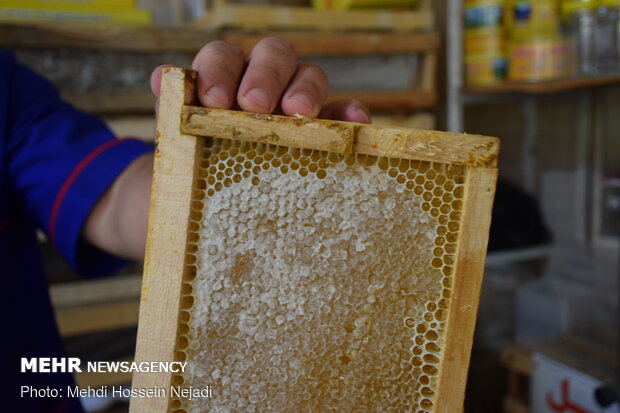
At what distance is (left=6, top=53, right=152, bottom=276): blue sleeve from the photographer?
1.19m

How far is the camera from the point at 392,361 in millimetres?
692

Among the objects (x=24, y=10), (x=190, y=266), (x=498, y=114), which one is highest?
(x=24, y=10)

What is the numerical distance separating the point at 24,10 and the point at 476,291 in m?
1.88

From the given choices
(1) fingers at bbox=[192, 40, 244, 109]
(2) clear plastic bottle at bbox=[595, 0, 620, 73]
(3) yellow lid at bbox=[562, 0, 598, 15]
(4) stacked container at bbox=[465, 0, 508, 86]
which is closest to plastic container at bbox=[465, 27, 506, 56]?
(4) stacked container at bbox=[465, 0, 508, 86]

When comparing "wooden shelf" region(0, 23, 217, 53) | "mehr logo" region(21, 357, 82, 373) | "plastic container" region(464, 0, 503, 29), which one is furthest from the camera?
"plastic container" region(464, 0, 503, 29)

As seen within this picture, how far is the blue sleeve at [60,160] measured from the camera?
1188 mm

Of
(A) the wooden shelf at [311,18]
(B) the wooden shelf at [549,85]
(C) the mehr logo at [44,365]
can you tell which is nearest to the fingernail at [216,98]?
(C) the mehr logo at [44,365]

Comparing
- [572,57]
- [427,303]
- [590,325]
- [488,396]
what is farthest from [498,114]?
[427,303]

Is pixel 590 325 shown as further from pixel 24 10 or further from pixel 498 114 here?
pixel 24 10

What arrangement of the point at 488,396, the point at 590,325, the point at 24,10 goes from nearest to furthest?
1. the point at 24,10
2. the point at 590,325
3. the point at 488,396

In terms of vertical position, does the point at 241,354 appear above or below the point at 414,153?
below

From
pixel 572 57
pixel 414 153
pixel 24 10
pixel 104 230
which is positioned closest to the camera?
pixel 414 153

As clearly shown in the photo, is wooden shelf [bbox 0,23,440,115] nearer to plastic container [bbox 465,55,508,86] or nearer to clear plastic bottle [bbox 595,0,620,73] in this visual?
plastic container [bbox 465,55,508,86]
